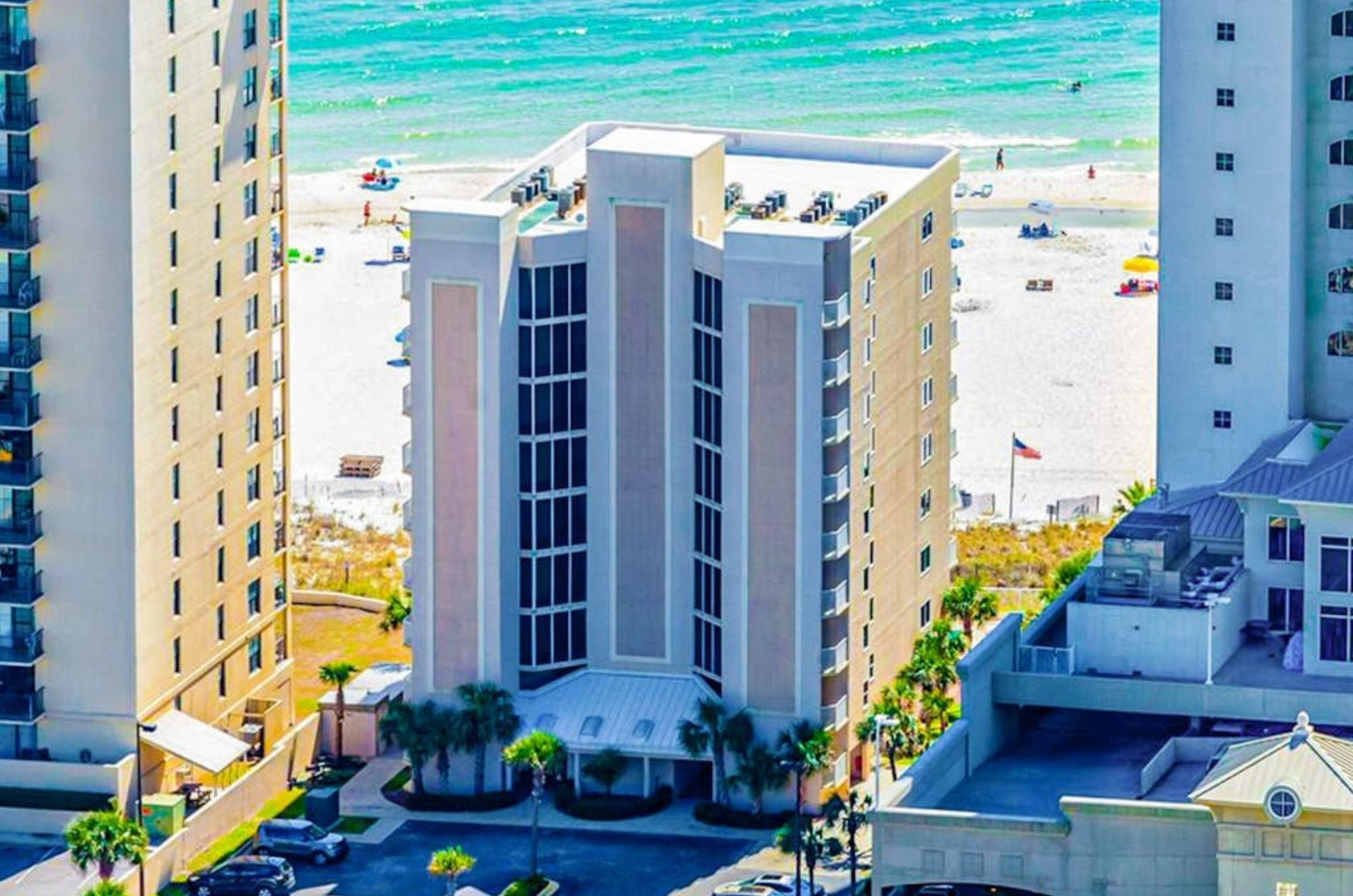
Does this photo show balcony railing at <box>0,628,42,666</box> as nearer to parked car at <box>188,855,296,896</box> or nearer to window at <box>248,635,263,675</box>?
parked car at <box>188,855,296,896</box>

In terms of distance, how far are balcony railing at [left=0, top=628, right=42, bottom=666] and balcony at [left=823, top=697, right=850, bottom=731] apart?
939 inches

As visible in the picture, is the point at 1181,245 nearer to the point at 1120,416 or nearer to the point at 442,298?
the point at 442,298

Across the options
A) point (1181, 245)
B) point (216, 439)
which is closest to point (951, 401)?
point (1181, 245)

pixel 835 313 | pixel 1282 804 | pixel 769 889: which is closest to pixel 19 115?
pixel 835 313

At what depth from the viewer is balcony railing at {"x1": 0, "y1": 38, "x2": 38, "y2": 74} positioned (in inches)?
4806

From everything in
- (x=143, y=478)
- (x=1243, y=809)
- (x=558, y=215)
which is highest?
(x=558, y=215)

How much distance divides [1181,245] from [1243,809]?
2736 cm

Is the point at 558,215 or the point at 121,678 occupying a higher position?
the point at 558,215

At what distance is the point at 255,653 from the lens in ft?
440

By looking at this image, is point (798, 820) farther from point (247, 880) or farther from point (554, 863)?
point (247, 880)

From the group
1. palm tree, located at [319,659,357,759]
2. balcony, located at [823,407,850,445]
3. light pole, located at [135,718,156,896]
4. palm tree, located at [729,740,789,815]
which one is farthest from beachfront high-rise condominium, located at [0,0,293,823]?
balcony, located at [823,407,850,445]

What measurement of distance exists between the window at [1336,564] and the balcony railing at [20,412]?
38290 mm

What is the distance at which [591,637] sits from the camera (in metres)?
131

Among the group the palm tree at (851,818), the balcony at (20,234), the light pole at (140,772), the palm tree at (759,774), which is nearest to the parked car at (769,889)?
the palm tree at (851,818)
